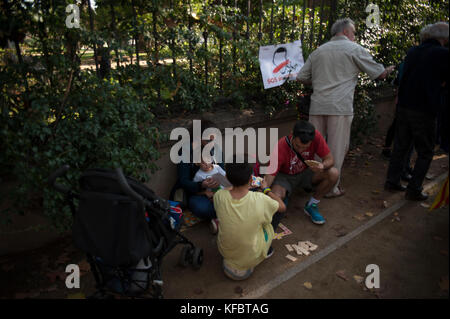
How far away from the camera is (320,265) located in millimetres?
3420

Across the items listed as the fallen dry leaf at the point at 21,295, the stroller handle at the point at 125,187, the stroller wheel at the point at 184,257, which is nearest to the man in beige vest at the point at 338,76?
the stroller wheel at the point at 184,257

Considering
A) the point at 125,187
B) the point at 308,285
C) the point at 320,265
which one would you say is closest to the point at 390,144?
the point at 320,265

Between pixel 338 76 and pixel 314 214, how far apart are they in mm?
1839

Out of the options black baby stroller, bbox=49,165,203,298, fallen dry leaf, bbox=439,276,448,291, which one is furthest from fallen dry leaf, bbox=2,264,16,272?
fallen dry leaf, bbox=439,276,448,291

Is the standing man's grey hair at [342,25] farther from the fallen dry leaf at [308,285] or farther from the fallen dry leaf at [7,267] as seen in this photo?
the fallen dry leaf at [7,267]

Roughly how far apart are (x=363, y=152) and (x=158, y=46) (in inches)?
174

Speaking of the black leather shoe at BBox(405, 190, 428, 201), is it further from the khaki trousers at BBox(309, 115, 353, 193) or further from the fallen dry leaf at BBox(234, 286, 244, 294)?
the fallen dry leaf at BBox(234, 286, 244, 294)

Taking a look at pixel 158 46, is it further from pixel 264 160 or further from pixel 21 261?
pixel 21 261

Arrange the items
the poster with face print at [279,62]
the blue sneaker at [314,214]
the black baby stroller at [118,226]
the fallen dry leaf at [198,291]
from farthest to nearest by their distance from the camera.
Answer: the poster with face print at [279,62] < the blue sneaker at [314,214] < the fallen dry leaf at [198,291] < the black baby stroller at [118,226]

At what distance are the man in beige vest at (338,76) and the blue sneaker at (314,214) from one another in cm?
79

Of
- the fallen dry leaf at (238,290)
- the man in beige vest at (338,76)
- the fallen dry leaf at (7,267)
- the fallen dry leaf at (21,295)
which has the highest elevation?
the man in beige vest at (338,76)

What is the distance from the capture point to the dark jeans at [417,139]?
4191 millimetres

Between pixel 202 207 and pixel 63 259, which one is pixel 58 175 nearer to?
pixel 63 259

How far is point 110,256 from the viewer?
2439 millimetres
